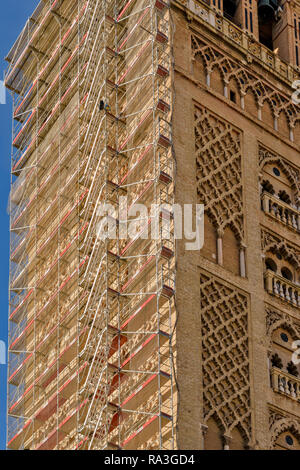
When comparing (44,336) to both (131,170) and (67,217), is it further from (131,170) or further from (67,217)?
(131,170)

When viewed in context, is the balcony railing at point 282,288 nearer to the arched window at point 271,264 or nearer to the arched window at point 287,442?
the arched window at point 271,264

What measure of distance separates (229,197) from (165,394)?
4.38 m

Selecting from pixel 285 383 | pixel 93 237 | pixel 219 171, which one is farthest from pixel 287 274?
pixel 93 237

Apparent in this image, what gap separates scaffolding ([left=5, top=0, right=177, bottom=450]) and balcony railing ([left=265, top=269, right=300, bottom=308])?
7.50ft

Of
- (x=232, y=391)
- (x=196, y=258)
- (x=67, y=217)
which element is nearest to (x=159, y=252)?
(x=196, y=258)

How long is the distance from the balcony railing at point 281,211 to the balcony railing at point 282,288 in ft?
4.01

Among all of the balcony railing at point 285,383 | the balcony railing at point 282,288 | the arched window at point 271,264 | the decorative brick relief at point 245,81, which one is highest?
the decorative brick relief at point 245,81

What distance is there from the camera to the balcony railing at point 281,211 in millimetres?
25516

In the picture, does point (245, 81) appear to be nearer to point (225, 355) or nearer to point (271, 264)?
point (271, 264)

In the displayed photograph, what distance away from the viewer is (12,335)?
28.2 metres

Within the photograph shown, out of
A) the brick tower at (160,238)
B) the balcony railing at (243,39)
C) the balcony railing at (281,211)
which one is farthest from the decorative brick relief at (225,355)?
the balcony railing at (243,39)

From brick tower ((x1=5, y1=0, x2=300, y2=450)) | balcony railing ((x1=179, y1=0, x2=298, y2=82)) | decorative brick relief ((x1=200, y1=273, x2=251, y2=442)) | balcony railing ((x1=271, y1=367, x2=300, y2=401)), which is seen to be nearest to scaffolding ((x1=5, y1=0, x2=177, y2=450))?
brick tower ((x1=5, y1=0, x2=300, y2=450))

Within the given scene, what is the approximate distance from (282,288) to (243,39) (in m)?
5.19

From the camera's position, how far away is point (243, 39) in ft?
90.0
